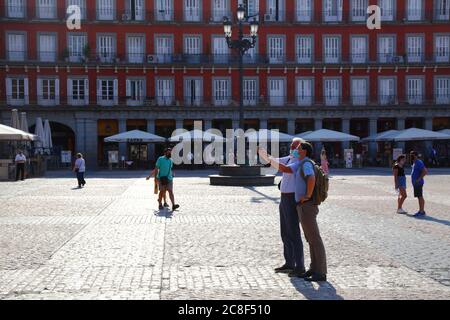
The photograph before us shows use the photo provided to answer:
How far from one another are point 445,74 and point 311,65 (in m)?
10.7

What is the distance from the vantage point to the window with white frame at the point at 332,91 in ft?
156

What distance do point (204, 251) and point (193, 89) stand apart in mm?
38576

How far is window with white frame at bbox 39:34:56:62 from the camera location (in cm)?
4547

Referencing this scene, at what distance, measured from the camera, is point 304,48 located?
47.5 metres

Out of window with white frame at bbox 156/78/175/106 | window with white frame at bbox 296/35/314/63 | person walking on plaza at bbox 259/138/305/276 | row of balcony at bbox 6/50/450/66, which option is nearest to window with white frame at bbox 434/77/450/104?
row of balcony at bbox 6/50/450/66

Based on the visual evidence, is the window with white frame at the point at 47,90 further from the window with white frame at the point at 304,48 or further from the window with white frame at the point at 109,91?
the window with white frame at the point at 304,48

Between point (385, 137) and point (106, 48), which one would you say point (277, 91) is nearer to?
point (385, 137)

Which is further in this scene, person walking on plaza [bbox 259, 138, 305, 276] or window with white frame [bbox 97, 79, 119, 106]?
window with white frame [bbox 97, 79, 119, 106]

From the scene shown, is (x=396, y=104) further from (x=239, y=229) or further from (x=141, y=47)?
(x=239, y=229)

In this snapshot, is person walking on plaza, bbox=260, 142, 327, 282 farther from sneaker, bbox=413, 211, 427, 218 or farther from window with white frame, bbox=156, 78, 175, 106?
window with white frame, bbox=156, 78, 175, 106

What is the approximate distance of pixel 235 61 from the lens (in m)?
47.1

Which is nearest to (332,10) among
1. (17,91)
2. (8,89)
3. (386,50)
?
(386,50)

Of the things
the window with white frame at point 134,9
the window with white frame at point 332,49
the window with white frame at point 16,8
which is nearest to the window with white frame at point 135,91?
the window with white frame at point 134,9

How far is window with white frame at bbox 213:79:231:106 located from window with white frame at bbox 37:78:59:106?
39.5 feet
